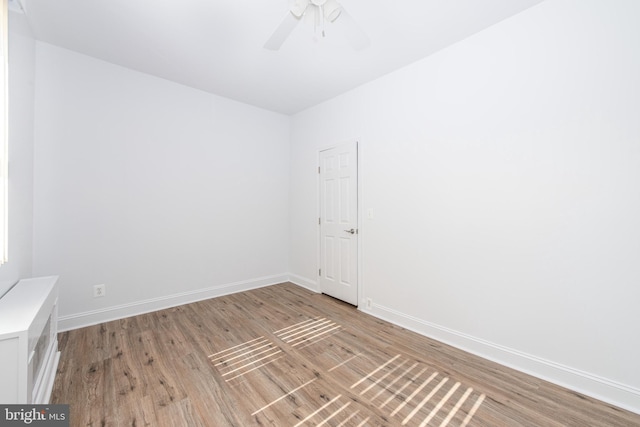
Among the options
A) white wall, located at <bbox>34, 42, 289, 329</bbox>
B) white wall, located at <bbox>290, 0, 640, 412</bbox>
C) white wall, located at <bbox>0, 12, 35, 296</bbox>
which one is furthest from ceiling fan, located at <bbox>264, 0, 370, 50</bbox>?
white wall, located at <bbox>34, 42, 289, 329</bbox>

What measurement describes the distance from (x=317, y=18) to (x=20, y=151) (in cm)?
262

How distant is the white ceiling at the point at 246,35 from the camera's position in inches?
79.9

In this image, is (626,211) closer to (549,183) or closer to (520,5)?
(549,183)

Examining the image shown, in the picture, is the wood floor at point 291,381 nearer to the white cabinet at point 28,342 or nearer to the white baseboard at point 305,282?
the white cabinet at point 28,342

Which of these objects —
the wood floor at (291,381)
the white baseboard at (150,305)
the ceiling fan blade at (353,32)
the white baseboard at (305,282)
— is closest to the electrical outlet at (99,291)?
the white baseboard at (150,305)

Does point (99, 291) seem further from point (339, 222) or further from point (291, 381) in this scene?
point (339, 222)

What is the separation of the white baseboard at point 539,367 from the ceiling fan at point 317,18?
8.47 ft

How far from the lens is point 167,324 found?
112 inches

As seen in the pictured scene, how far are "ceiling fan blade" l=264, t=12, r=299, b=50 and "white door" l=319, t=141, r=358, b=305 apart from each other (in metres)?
1.69

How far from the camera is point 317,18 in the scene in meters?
1.92

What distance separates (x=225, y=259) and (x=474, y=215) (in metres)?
3.14

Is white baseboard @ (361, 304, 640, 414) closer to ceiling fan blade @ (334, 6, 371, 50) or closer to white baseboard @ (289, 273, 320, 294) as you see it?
white baseboard @ (289, 273, 320, 294)

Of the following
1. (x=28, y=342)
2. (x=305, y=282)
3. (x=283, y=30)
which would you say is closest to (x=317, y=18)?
(x=283, y=30)

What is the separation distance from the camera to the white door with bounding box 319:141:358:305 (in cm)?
339
